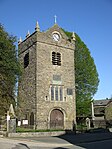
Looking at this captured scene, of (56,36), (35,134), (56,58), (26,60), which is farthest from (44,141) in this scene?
(56,36)

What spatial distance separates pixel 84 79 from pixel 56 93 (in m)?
9.69

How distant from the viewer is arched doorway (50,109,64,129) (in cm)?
3017

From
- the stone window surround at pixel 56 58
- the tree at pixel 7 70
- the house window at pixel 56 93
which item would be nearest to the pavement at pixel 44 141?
the tree at pixel 7 70

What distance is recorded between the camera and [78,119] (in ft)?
139

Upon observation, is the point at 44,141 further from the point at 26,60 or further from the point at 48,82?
the point at 26,60

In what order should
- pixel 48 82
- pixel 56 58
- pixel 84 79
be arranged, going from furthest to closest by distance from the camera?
pixel 84 79 < pixel 56 58 < pixel 48 82

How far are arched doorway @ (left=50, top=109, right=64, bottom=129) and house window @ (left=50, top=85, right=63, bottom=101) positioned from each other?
160 centimetres

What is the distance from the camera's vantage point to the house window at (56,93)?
30995 millimetres

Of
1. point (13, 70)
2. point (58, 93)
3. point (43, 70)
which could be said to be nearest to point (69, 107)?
point (58, 93)

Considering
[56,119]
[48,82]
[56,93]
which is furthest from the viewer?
[56,93]

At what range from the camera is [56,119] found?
30.7 meters

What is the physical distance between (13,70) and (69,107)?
927 centimetres

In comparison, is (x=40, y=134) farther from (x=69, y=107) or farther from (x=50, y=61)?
(x=50, y=61)

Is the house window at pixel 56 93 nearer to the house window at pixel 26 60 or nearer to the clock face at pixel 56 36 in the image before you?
the house window at pixel 26 60
